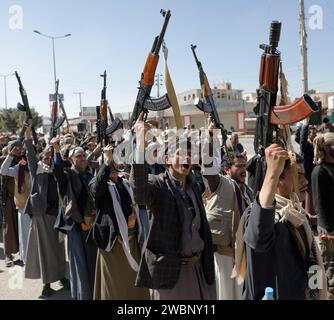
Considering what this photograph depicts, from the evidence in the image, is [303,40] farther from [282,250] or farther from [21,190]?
[282,250]

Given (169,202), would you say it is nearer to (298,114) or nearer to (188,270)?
(188,270)

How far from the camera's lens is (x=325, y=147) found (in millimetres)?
3576

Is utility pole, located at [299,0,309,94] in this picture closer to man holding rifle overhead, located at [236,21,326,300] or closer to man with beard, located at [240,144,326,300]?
man holding rifle overhead, located at [236,21,326,300]

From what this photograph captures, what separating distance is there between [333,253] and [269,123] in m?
1.65

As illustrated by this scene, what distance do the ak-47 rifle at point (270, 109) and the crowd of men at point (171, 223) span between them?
12.3 inches

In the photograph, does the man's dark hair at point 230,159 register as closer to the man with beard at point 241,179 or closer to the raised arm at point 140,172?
the man with beard at point 241,179

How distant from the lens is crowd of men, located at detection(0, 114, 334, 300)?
2057 millimetres

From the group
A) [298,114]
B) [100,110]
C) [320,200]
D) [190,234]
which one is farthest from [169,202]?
[100,110]

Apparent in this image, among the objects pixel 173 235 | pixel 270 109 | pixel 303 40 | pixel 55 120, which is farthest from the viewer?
pixel 303 40

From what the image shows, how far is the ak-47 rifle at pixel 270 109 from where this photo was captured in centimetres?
270

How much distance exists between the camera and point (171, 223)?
2506 mm

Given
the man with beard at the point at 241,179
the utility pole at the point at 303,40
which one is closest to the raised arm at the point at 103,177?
the man with beard at the point at 241,179

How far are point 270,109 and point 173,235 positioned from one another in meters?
1.16

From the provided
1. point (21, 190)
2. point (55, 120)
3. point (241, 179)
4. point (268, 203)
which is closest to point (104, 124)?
point (21, 190)
